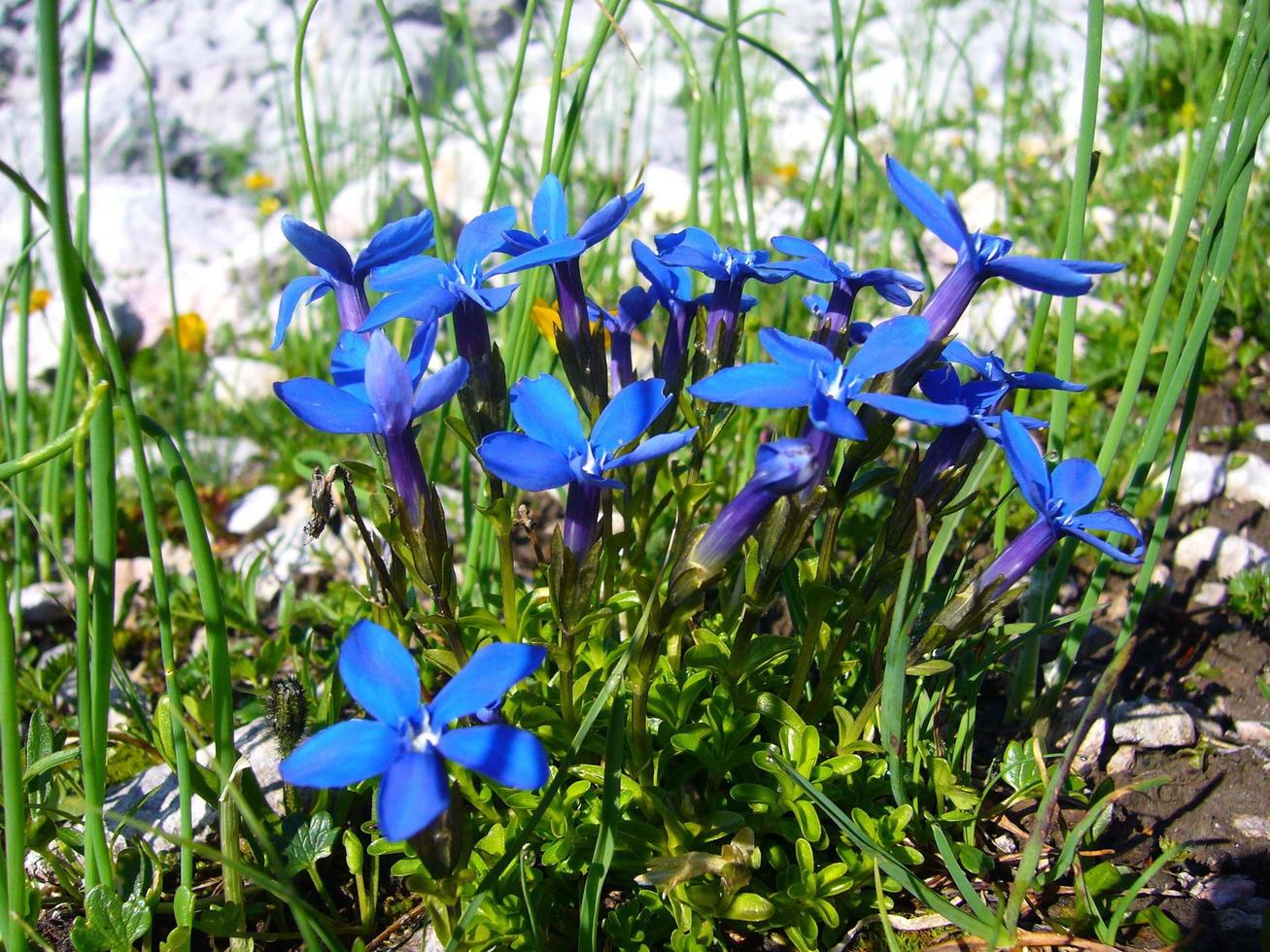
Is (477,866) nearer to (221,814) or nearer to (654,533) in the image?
(221,814)

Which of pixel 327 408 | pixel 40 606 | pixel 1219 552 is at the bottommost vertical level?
pixel 40 606

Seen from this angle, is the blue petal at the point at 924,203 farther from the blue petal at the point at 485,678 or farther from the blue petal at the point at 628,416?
the blue petal at the point at 485,678

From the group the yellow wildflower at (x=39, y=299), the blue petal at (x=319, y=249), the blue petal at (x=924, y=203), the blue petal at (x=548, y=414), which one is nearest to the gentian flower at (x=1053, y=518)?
the blue petal at (x=924, y=203)

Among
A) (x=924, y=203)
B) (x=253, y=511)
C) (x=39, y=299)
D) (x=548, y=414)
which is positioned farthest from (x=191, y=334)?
(x=924, y=203)

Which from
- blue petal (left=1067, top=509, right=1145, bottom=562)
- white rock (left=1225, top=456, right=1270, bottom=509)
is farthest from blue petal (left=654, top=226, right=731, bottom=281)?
white rock (left=1225, top=456, right=1270, bottom=509)

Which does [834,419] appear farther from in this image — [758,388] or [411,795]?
[411,795]

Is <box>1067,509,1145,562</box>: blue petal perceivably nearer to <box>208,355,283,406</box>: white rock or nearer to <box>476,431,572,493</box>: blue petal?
<box>476,431,572,493</box>: blue petal

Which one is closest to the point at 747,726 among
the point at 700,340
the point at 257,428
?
the point at 700,340
